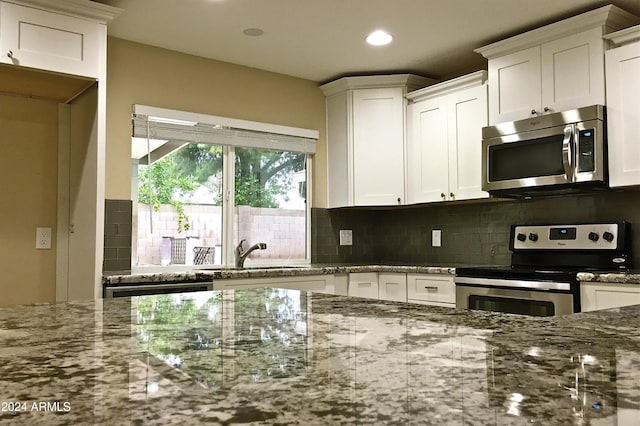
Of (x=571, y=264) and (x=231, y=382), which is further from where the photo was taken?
(x=571, y=264)

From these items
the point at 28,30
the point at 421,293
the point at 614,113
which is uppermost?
the point at 28,30

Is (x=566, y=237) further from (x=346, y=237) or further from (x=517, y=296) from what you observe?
(x=346, y=237)

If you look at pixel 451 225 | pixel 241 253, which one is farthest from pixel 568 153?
pixel 241 253

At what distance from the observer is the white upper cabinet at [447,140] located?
3.77 metres

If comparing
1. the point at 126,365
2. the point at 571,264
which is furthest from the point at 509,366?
the point at 571,264

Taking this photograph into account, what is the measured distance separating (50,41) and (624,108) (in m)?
2.96

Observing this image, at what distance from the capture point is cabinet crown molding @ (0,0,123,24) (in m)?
2.70

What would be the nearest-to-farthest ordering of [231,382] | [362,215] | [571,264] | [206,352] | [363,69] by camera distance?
[231,382] → [206,352] → [571,264] → [363,69] → [362,215]

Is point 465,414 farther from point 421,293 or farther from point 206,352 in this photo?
point 421,293

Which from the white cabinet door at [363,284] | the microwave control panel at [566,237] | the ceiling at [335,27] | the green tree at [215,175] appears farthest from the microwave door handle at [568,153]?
the green tree at [215,175]

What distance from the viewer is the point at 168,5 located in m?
3.08

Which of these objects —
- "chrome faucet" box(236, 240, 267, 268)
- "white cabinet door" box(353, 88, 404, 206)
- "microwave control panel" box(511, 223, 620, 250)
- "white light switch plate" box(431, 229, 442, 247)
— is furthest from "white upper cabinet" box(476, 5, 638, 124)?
"chrome faucet" box(236, 240, 267, 268)

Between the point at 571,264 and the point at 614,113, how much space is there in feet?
3.05

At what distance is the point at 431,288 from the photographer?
3.65 m
